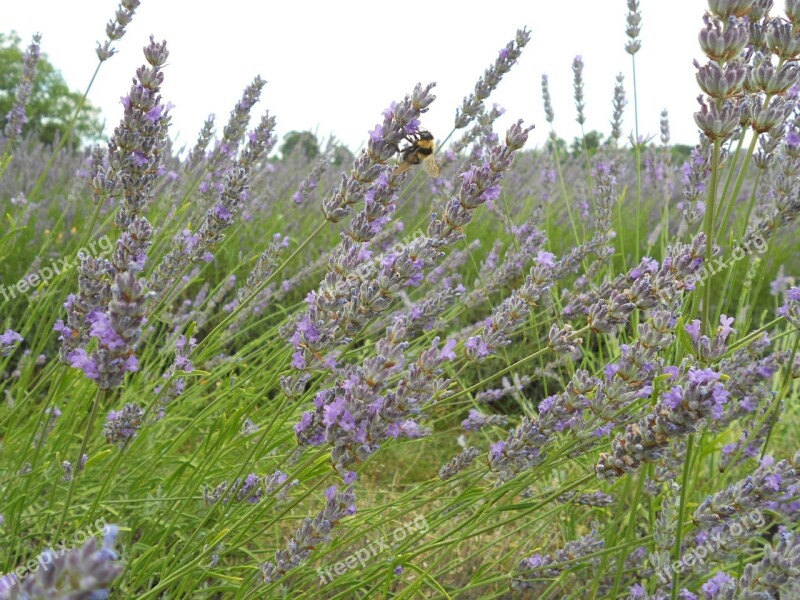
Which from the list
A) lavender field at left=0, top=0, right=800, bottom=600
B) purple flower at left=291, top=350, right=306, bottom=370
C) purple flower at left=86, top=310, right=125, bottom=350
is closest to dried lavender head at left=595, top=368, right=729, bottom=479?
lavender field at left=0, top=0, right=800, bottom=600

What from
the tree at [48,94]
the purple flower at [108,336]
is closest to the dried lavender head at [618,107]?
the purple flower at [108,336]

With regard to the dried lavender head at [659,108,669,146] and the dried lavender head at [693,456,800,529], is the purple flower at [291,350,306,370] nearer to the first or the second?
the dried lavender head at [693,456,800,529]

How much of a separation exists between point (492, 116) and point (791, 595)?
200 cm

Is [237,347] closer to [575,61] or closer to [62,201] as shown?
[62,201]

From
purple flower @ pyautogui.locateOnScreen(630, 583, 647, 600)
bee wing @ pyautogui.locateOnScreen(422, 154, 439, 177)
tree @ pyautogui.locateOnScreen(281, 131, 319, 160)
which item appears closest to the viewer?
purple flower @ pyautogui.locateOnScreen(630, 583, 647, 600)

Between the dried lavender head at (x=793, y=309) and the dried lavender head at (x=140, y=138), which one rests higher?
the dried lavender head at (x=140, y=138)

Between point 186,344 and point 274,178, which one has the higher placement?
point 274,178

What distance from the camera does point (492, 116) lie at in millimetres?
2789

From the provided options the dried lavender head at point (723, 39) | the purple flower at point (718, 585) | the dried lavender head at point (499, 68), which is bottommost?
the purple flower at point (718, 585)

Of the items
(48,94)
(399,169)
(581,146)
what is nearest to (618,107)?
(399,169)

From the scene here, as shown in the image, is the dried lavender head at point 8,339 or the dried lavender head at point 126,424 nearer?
the dried lavender head at point 126,424

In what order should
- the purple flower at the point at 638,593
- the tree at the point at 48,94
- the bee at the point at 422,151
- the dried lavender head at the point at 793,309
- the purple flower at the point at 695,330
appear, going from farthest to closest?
1. the tree at the point at 48,94
2. the bee at the point at 422,151
3. the dried lavender head at the point at 793,309
4. the purple flower at the point at 638,593
5. the purple flower at the point at 695,330

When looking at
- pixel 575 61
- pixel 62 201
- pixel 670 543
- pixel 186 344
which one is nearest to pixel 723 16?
pixel 670 543

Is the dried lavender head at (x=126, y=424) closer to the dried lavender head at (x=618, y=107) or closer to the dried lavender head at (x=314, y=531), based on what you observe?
the dried lavender head at (x=314, y=531)
